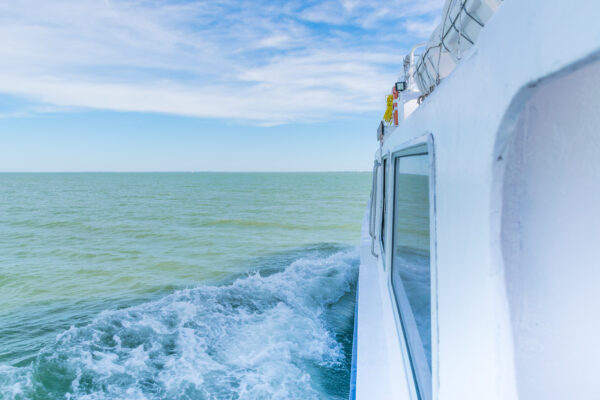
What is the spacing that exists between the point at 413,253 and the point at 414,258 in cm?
4

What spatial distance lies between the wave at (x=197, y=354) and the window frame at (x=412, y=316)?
70.4 inches

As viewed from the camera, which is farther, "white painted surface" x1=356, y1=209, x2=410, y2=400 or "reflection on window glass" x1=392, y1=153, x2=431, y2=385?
"white painted surface" x1=356, y1=209, x2=410, y2=400

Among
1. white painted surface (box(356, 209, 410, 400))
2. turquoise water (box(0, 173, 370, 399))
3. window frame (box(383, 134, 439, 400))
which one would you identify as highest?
window frame (box(383, 134, 439, 400))

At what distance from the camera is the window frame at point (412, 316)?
111 centimetres

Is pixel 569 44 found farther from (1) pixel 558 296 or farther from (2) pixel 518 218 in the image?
(1) pixel 558 296

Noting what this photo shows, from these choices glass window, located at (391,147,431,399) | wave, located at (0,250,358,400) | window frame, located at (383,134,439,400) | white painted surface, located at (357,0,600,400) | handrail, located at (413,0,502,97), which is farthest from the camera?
wave, located at (0,250,358,400)

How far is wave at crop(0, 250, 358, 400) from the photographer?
3.70m

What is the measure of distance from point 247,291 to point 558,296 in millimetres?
6464

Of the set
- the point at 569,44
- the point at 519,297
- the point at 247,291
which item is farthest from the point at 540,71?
the point at 247,291

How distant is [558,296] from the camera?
607mm

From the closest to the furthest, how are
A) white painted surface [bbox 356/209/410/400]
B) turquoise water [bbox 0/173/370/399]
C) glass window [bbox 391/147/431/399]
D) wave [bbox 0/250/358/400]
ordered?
glass window [bbox 391/147/431/399], white painted surface [bbox 356/209/410/400], wave [bbox 0/250/358/400], turquoise water [bbox 0/173/370/399]

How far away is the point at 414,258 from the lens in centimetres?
189

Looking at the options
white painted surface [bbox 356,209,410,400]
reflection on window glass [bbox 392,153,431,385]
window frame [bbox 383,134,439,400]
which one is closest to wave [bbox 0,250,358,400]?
white painted surface [bbox 356,209,410,400]

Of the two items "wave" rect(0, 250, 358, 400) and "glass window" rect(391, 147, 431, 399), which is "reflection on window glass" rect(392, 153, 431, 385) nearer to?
"glass window" rect(391, 147, 431, 399)
